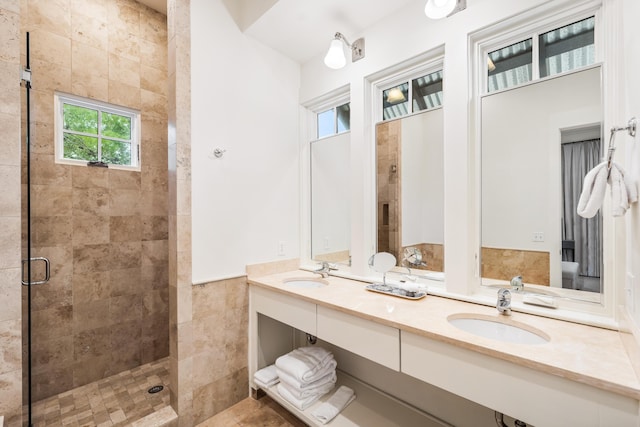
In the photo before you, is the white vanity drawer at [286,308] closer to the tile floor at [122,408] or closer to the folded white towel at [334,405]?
the folded white towel at [334,405]

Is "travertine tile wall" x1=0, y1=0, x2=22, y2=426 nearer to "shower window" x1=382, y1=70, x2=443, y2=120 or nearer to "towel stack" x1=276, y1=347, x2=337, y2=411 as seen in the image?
"towel stack" x1=276, y1=347, x2=337, y2=411

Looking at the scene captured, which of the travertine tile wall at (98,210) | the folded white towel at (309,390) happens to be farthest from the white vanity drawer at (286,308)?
the travertine tile wall at (98,210)

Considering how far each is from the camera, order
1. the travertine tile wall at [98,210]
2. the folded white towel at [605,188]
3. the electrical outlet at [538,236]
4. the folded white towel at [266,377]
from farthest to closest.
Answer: the travertine tile wall at [98,210] < the folded white towel at [266,377] < the electrical outlet at [538,236] < the folded white towel at [605,188]

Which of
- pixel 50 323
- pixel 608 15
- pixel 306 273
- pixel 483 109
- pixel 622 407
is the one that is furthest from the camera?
pixel 306 273

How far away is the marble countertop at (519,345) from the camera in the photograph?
0.87 m

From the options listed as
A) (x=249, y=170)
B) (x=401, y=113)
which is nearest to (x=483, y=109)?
(x=401, y=113)

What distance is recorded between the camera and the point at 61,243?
2156mm

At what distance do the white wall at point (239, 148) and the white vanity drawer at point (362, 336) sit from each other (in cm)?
86

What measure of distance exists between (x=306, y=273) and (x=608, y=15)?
226cm

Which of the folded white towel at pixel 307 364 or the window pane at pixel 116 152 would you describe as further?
the window pane at pixel 116 152

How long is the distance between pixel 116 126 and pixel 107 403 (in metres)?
2.23

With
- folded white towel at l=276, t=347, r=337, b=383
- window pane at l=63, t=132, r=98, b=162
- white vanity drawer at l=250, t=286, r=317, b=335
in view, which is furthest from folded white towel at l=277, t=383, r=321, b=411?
window pane at l=63, t=132, r=98, b=162

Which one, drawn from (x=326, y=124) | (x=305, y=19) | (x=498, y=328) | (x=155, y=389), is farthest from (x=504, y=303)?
(x=155, y=389)

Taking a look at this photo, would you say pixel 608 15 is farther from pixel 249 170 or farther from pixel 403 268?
pixel 249 170
